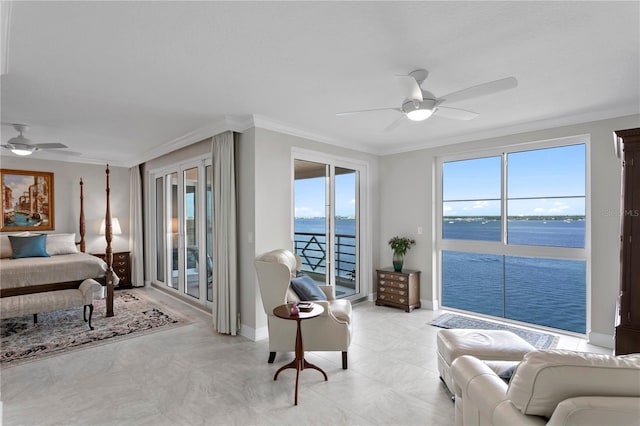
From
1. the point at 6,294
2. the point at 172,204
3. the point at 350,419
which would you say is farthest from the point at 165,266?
the point at 350,419

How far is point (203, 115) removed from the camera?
12.5 ft

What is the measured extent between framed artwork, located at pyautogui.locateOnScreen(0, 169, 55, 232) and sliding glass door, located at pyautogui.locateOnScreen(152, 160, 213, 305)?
1.86 meters

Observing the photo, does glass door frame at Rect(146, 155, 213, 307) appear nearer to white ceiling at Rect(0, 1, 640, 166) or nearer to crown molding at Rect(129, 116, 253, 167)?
crown molding at Rect(129, 116, 253, 167)

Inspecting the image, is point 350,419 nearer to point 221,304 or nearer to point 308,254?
point 221,304

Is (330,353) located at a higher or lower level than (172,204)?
lower

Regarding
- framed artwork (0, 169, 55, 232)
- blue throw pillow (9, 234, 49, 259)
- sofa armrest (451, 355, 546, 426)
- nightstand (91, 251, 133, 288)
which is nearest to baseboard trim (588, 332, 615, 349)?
sofa armrest (451, 355, 546, 426)

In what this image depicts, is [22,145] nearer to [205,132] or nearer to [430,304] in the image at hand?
[205,132]

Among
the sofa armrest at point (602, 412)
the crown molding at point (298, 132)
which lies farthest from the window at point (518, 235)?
the sofa armrest at point (602, 412)

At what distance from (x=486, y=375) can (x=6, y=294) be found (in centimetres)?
534

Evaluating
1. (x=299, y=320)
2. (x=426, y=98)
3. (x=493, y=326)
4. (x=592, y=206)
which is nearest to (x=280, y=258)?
(x=299, y=320)

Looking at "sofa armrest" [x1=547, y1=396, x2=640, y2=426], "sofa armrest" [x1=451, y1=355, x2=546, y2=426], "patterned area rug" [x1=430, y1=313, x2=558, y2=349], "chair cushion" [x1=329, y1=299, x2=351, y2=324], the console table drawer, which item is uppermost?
"sofa armrest" [x1=547, y1=396, x2=640, y2=426]

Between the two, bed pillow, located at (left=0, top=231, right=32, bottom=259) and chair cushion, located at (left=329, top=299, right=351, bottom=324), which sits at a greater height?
bed pillow, located at (left=0, top=231, right=32, bottom=259)

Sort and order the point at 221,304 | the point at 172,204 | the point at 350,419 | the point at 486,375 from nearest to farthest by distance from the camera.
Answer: the point at 486,375
the point at 350,419
the point at 221,304
the point at 172,204

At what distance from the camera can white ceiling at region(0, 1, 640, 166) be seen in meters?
1.86
